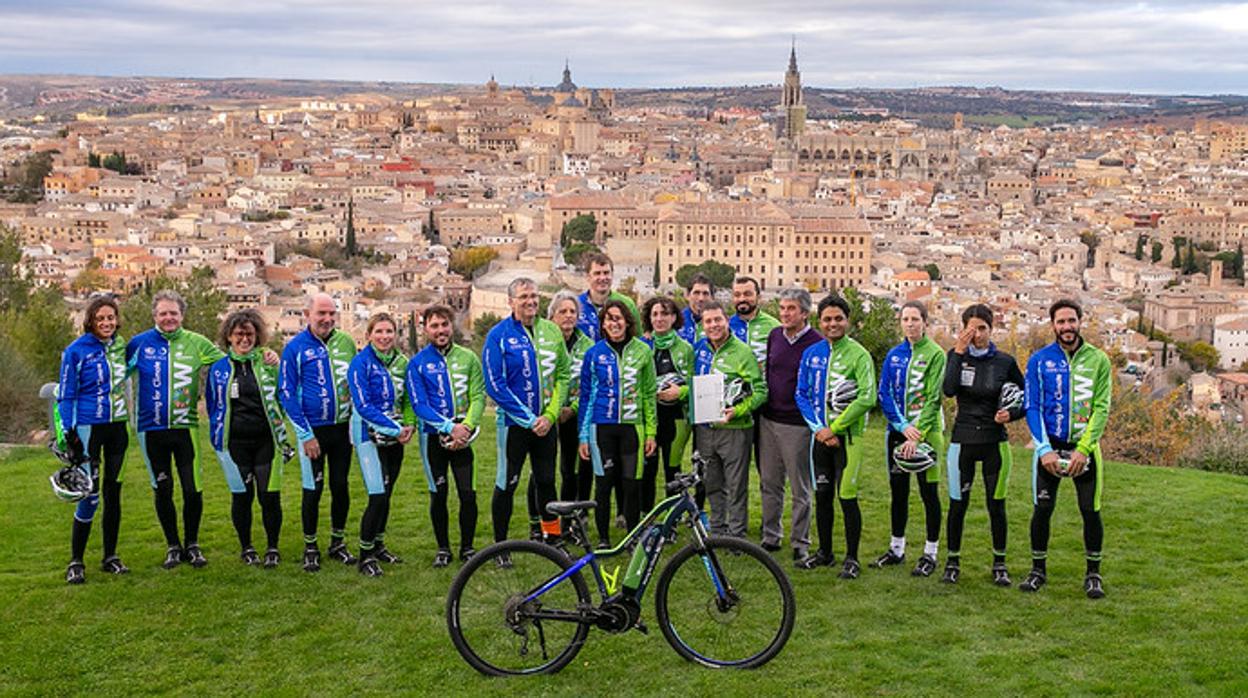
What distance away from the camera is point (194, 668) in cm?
559

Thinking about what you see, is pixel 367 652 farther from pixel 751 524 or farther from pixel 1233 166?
pixel 1233 166

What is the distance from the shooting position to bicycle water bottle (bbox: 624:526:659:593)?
545cm

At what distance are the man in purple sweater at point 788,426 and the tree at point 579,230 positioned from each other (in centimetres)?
6944

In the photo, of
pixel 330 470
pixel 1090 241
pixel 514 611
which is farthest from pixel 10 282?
pixel 1090 241

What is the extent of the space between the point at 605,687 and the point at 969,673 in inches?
59.8

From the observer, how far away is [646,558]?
5445 mm

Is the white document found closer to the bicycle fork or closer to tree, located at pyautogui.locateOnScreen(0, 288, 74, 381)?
the bicycle fork

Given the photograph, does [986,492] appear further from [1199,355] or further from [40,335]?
[1199,355]

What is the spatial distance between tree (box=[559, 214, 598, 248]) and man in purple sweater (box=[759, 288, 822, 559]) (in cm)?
6944

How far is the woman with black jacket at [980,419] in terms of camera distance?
6.56m

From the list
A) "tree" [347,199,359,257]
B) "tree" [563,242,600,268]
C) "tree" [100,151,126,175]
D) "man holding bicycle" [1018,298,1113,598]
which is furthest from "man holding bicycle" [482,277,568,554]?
"tree" [100,151,126,175]

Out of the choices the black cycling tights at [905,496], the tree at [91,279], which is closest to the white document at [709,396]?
the black cycling tights at [905,496]

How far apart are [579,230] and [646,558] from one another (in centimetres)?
7247

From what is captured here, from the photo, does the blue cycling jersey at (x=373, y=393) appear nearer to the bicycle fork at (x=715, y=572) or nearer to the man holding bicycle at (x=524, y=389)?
the man holding bicycle at (x=524, y=389)
